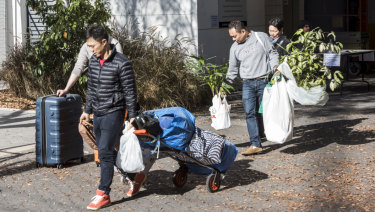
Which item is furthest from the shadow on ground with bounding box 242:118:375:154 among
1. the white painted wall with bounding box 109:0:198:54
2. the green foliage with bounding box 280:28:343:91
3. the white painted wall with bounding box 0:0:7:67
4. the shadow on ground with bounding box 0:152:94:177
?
the white painted wall with bounding box 0:0:7:67

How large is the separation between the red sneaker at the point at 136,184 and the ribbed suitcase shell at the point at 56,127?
1.66 metres

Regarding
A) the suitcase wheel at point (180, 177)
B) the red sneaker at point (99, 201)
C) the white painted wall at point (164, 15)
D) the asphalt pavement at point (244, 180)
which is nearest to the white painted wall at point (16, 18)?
the white painted wall at point (164, 15)

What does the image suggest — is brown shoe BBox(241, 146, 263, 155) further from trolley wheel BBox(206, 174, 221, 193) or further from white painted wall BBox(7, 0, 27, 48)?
white painted wall BBox(7, 0, 27, 48)

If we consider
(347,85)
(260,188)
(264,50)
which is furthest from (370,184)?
(347,85)

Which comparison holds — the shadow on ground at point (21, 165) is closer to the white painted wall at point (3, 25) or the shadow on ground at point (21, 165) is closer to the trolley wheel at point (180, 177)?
the trolley wheel at point (180, 177)

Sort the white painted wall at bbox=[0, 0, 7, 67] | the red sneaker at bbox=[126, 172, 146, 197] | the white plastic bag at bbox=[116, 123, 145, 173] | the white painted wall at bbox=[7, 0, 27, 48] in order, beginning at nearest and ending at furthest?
the white plastic bag at bbox=[116, 123, 145, 173] < the red sneaker at bbox=[126, 172, 146, 197] < the white painted wall at bbox=[7, 0, 27, 48] < the white painted wall at bbox=[0, 0, 7, 67]

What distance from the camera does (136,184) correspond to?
6871 mm

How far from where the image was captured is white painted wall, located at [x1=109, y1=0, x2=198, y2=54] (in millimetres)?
14969

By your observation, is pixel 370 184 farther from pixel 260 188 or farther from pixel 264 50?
pixel 264 50

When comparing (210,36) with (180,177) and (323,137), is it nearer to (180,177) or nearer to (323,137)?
(323,137)

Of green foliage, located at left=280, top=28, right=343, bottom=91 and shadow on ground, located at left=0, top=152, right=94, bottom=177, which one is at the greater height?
green foliage, located at left=280, top=28, right=343, bottom=91

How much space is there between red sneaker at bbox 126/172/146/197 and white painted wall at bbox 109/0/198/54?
8202 millimetres

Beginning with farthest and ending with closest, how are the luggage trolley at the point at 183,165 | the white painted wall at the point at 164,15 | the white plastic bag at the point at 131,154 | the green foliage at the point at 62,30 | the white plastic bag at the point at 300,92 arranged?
the white painted wall at the point at 164,15, the green foliage at the point at 62,30, the white plastic bag at the point at 300,92, the luggage trolley at the point at 183,165, the white plastic bag at the point at 131,154

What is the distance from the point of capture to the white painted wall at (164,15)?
15.0m
